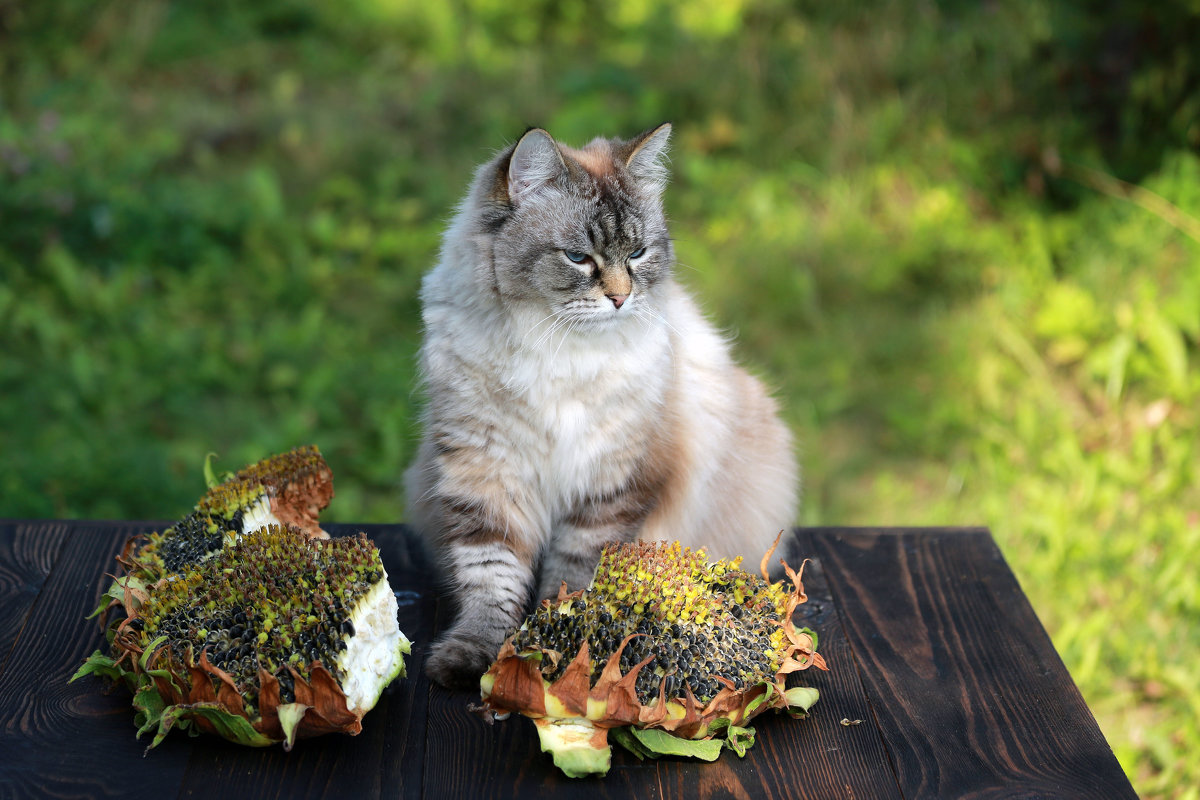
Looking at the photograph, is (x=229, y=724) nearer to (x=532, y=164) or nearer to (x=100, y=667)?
(x=100, y=667)

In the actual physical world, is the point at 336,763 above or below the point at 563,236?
below

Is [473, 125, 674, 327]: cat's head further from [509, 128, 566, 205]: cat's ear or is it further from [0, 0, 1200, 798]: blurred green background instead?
[0, 0, 1200, 798]: blurred green background

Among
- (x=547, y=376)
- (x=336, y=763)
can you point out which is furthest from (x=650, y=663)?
(x=547, y=376)

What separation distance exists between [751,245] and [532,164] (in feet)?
9.71

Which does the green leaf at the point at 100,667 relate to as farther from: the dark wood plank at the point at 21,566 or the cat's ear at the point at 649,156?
the cat's ear at the point at 649,156

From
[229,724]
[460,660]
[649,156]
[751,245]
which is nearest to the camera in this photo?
[229,724]

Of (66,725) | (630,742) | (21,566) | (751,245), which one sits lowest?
(751,245)

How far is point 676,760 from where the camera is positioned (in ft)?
5.91

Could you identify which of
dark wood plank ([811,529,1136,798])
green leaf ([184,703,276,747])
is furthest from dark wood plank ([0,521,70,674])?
dark wood plank ([811,529,1136,798])

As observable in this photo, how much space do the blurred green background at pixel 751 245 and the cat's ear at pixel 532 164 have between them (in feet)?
6.10

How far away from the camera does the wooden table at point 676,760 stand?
173 cm

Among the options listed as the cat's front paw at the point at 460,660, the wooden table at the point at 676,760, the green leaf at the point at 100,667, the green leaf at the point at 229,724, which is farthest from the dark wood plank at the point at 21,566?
the cat's front paw at the point at 460,660

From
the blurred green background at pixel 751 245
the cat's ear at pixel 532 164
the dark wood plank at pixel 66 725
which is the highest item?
the cat's ear at pixel 532 164

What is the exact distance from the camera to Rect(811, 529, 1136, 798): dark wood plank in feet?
5.95
